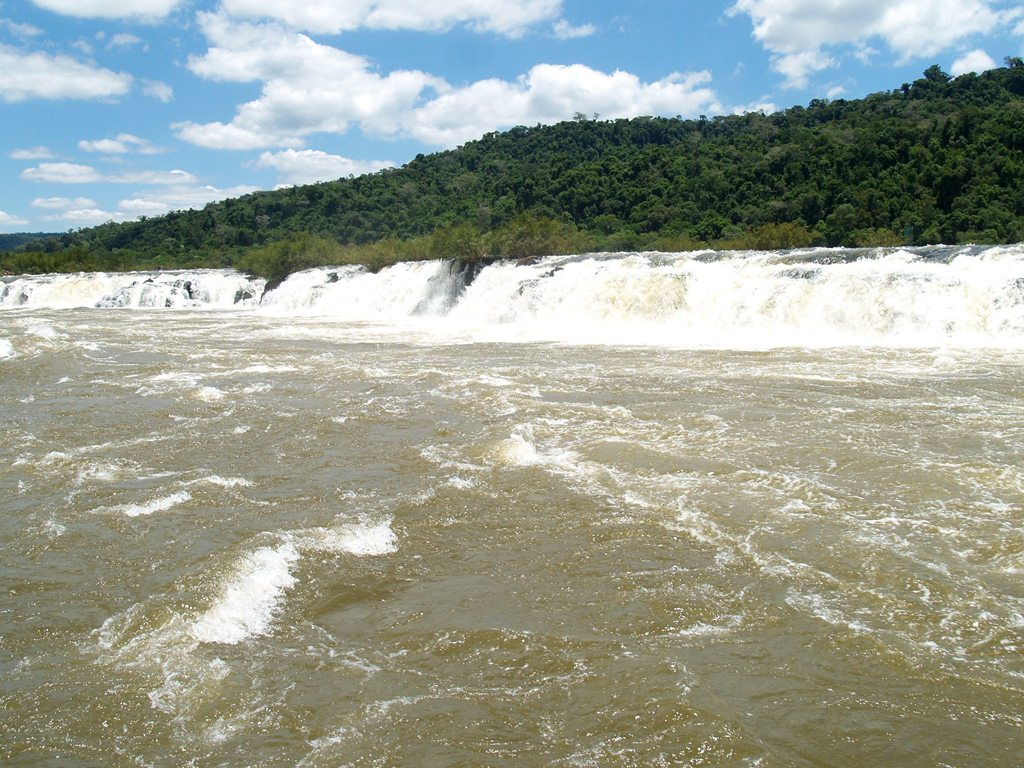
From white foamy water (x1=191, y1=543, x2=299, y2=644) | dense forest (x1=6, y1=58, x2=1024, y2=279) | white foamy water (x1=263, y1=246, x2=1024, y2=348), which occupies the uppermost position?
dense forest (x1=6, y1=58, x2=1024, y2=279)

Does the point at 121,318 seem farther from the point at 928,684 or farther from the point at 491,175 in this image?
the point at 491,175

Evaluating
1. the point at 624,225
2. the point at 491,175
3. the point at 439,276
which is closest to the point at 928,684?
the point at 439,276

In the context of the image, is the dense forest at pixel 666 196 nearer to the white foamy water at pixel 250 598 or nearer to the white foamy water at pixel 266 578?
the white foamy water at pixel 266 578

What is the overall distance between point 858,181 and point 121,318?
117ft

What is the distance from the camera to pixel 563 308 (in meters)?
25.0

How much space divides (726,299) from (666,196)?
3083 cm

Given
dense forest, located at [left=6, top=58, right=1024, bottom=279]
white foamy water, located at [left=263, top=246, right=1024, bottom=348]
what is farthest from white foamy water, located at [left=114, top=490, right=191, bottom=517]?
dense forest, located at [left=6, top=58, right=1024, bottom=279]

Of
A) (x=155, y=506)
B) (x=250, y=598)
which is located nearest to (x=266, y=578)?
(x=250, y=598)

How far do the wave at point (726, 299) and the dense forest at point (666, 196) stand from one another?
4.75 metres

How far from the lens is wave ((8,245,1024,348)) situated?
17750mm

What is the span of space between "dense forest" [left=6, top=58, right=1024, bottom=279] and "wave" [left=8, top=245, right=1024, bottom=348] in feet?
15.6

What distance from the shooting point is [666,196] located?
50.3 metres

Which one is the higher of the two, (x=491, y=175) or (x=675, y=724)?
(x=491, y=175)

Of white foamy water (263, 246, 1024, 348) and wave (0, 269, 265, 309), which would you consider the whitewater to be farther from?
wave (0, 269, 265, 309)
